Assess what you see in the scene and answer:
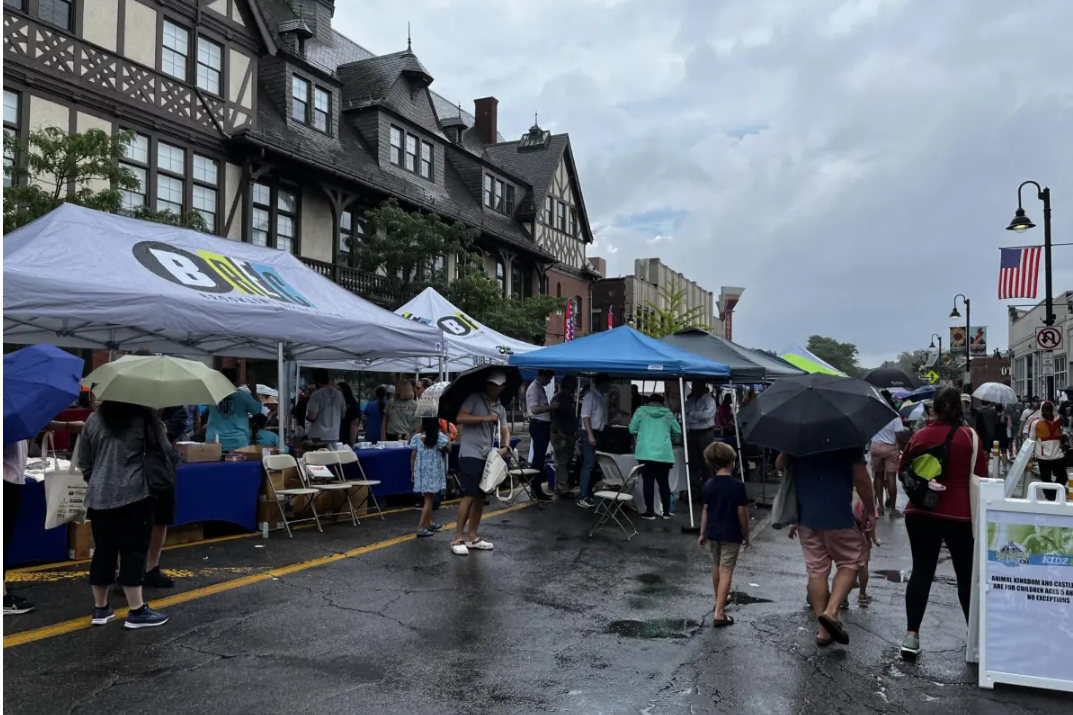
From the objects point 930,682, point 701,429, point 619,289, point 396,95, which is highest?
point 396,95

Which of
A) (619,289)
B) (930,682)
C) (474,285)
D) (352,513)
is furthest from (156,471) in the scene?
(619,289)

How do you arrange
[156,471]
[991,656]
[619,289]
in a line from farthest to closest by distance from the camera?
1. [619,289]
2. [156,471]
3. [991,656]

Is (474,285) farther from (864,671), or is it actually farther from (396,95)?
(864,671)

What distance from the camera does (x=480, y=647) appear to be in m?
5.09

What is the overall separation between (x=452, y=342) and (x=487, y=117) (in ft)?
89.0

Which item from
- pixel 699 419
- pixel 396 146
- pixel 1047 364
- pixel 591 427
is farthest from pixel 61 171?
pixel 1047 364

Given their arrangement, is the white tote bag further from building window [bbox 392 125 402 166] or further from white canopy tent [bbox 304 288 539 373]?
building window [bbox 392 125 402 166]

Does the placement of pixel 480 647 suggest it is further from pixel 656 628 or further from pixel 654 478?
pixel 654 478

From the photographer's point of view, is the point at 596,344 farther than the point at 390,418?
No

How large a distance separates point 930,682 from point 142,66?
18784 millimetres

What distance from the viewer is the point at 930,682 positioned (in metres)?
4.69

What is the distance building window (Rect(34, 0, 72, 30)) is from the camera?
15.3 m

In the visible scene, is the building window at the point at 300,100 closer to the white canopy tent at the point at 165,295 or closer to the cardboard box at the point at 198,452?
the white canopy tent at the point at 165,295

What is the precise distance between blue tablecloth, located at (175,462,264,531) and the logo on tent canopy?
6.38ft
